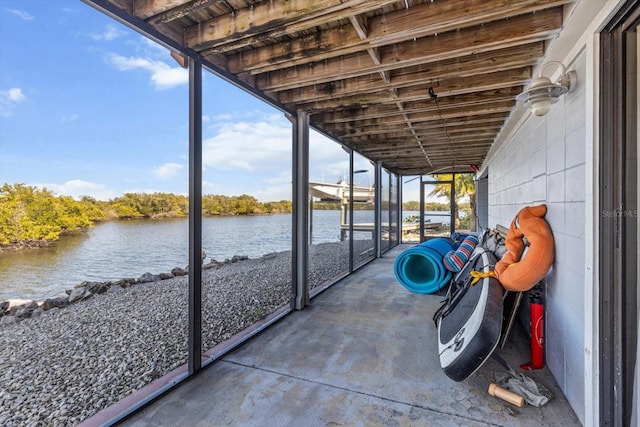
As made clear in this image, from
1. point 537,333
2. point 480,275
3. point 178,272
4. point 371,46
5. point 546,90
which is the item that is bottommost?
point 178,272

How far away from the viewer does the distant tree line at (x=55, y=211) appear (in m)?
2.41

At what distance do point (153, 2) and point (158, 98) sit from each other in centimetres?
373

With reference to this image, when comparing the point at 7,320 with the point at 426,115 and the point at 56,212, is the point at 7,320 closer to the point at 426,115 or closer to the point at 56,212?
the point at 56,212

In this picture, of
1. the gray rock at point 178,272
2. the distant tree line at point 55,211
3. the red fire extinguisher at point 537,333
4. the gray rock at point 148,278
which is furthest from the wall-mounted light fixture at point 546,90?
the gray rock at point 178,272

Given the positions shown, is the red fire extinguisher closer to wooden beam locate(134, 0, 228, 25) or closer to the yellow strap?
the yellow strap

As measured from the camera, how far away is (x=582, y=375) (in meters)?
1.62

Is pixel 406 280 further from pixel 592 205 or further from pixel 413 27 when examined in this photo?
pixel 413 27

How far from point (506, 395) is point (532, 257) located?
95 centimetres

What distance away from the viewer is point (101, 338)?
2936 mm

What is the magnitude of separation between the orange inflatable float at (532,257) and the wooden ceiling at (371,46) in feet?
4.03

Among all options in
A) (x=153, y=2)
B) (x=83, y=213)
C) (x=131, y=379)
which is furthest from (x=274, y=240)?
(x=153, y=2)

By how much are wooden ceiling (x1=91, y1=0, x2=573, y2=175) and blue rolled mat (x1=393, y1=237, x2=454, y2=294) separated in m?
1.86

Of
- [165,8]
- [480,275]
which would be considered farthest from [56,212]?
[480,275]

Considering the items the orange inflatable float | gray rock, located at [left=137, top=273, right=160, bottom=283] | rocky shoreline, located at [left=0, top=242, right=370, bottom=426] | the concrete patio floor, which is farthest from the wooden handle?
gray rock, located at [left=137, top=273, right=160, bottom=283]
